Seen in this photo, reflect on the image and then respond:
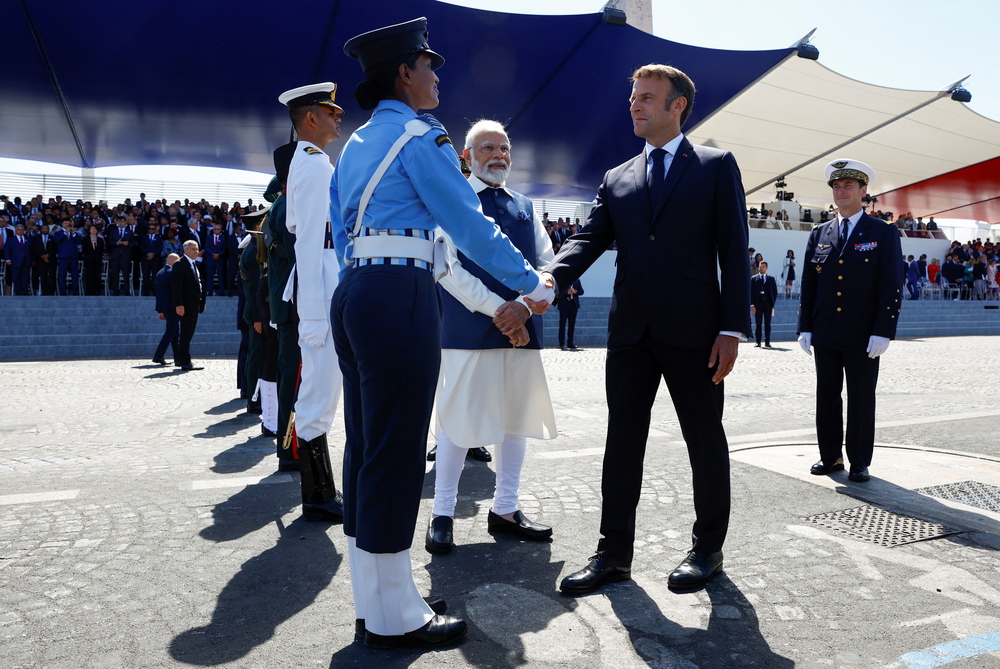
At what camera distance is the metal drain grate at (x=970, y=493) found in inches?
164

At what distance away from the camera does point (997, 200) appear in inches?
1564

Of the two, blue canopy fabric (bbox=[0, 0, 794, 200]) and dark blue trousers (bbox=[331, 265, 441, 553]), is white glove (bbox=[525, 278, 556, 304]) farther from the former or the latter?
blue canopy fabric (bbox=[0, 0, 794, 200])

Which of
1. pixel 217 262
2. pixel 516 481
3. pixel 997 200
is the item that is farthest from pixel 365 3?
pixel 997 200

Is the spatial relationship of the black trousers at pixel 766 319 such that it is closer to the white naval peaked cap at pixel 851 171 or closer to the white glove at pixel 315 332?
the white naval peaked cap at pixel 851 171

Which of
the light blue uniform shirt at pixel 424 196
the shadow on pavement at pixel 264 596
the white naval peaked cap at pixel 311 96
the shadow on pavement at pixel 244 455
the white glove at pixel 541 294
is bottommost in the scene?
the shadow on pavement at pixel 264 596

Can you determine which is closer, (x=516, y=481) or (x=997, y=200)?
(x=516, y=481)

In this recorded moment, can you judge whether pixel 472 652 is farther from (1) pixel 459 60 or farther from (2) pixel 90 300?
(1) pixel 459 60

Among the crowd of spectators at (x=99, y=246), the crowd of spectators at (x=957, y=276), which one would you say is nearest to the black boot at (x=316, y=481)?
the crowd of spectators at (x=99, y=246)

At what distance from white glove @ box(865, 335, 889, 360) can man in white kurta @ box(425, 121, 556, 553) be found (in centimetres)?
244

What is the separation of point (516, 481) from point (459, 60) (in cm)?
1913

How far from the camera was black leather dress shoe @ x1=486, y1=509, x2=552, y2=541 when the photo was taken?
362cm

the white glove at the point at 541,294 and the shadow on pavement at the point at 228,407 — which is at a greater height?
the white glove at the point at 541,294

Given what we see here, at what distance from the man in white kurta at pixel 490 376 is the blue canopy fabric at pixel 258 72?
55.4 ft

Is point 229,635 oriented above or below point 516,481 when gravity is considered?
below
